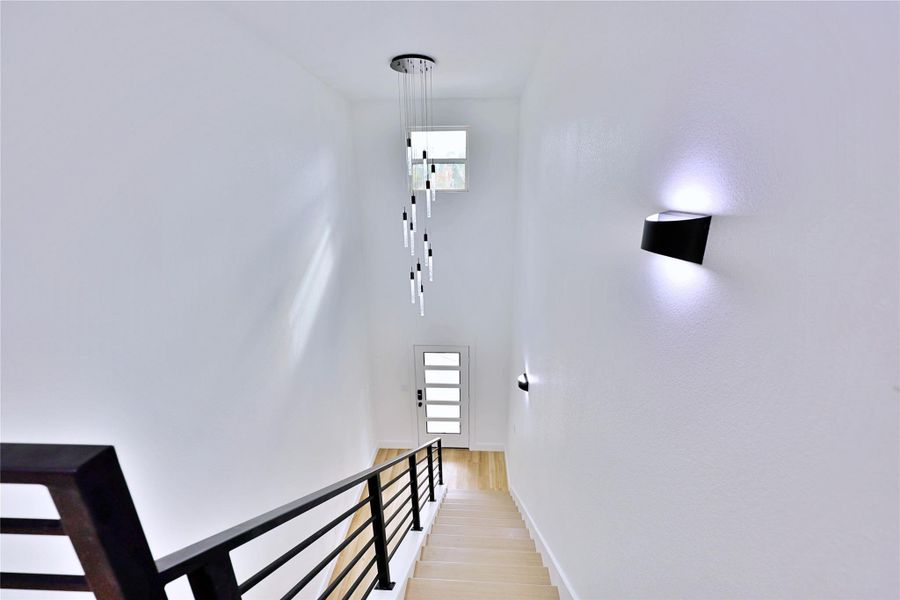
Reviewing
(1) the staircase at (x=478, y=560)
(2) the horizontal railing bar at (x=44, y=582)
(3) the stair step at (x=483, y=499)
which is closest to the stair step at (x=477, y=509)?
(1) the staircase at (x=478, y=560)

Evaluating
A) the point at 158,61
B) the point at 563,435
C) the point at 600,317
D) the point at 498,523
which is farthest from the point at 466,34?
the point at 498,523

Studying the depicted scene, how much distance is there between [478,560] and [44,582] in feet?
9.89

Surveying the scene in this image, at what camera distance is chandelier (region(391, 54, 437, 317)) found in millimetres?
4793

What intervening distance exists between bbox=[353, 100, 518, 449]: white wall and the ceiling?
0.92 meters

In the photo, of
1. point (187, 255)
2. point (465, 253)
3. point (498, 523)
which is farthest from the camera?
point (465, 253)

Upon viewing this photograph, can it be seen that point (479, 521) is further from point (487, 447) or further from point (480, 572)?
point (487, 447)

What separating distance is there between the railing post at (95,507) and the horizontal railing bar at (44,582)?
0.03 metres

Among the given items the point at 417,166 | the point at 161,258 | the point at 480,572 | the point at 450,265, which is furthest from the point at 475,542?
the point at 417,166

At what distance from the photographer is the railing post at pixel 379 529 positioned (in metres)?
1.82

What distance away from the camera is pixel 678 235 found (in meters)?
1.15

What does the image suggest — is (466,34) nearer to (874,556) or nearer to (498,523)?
(874,556)

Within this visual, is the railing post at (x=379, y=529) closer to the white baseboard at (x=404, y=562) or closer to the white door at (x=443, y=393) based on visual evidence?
the white baseboard at (x=404, y=562)

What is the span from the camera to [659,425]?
1398 mm

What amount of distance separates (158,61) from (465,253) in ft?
14.0
